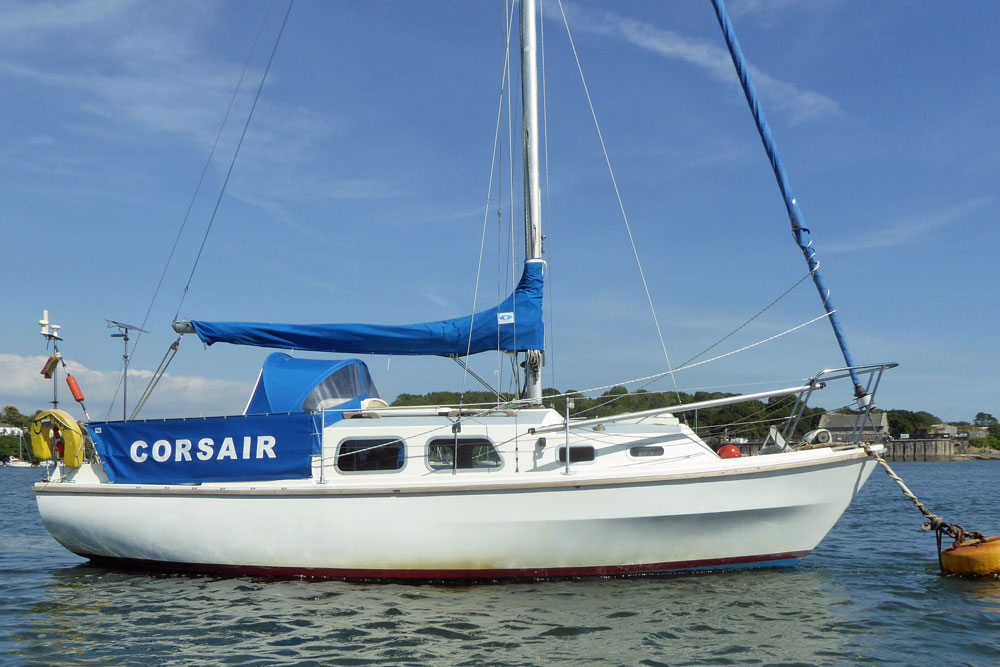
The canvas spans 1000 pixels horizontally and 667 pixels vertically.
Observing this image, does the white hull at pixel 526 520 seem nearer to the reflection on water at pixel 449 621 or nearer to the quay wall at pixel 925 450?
the reflection on water at pixel 449 621

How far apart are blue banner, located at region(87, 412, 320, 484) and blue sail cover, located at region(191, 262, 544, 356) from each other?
1.15 metres

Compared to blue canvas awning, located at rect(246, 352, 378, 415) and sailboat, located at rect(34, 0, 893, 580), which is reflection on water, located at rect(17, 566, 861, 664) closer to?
sailboat, located at rect(34, 0, 893, 580)

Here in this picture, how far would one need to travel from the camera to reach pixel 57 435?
1042 cm

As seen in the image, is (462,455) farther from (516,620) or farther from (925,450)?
(925,450)

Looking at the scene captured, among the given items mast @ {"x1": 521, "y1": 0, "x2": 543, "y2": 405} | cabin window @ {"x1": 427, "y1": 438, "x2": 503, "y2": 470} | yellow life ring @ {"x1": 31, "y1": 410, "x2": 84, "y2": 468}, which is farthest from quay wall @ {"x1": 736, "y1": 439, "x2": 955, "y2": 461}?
yellow life ring @ {"x1": 31, "y1": 410, "x2": 84, "y2": 468}

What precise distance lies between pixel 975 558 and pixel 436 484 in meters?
6.68

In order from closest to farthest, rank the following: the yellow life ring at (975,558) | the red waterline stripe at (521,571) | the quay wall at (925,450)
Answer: the yellow life ring at (975,558) → the red waterline stripe at (521,571) → the quay wall at (925,450)

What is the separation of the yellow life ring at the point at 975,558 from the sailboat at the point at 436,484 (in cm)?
142

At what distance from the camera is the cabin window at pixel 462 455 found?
30.8 feet

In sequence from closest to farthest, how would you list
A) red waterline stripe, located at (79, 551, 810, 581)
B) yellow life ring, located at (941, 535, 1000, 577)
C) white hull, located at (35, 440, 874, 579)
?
1. white hull, located at (35, 440, 874, 579)
2. yellow life ring, located at (941, 535, 1000, 577)
3. red waterline stripe, located at (79, 551, 810, 581)

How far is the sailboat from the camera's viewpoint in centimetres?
867

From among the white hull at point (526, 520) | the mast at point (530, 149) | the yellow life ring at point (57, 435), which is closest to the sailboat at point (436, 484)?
the white hull at point (526, 520)

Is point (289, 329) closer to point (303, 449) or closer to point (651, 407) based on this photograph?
point (303, 449)

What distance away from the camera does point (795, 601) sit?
809 centimetres
